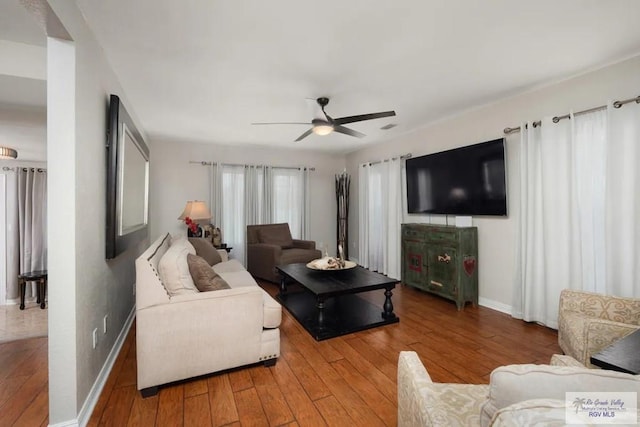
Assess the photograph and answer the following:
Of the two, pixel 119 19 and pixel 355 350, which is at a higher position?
pixel 119 19

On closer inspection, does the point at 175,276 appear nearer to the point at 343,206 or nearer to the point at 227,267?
the point at 227,267

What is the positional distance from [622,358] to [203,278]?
2.29 metres

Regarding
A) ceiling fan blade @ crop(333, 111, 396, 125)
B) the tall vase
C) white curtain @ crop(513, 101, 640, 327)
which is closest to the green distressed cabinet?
white curtain @ crop(513, 101, 640, 327)

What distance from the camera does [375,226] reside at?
5328 mm

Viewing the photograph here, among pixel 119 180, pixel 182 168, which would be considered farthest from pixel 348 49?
pixel 182 168

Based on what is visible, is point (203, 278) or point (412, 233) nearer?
point (203, 278)

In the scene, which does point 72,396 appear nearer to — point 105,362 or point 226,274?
point 105,362

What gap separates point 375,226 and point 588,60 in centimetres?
354

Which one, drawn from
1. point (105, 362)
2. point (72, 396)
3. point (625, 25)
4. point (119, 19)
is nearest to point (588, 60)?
point (625, 25)

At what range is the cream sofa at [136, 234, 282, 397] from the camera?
1806 mm

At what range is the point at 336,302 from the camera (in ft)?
11.5

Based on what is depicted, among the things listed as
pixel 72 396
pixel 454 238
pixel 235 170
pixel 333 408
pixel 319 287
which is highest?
pixel 235 170

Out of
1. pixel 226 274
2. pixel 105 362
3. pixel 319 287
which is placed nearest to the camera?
pixel 105 362

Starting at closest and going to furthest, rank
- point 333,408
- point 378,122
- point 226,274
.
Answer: point 333,408 → point 226,274 → point 378,122
